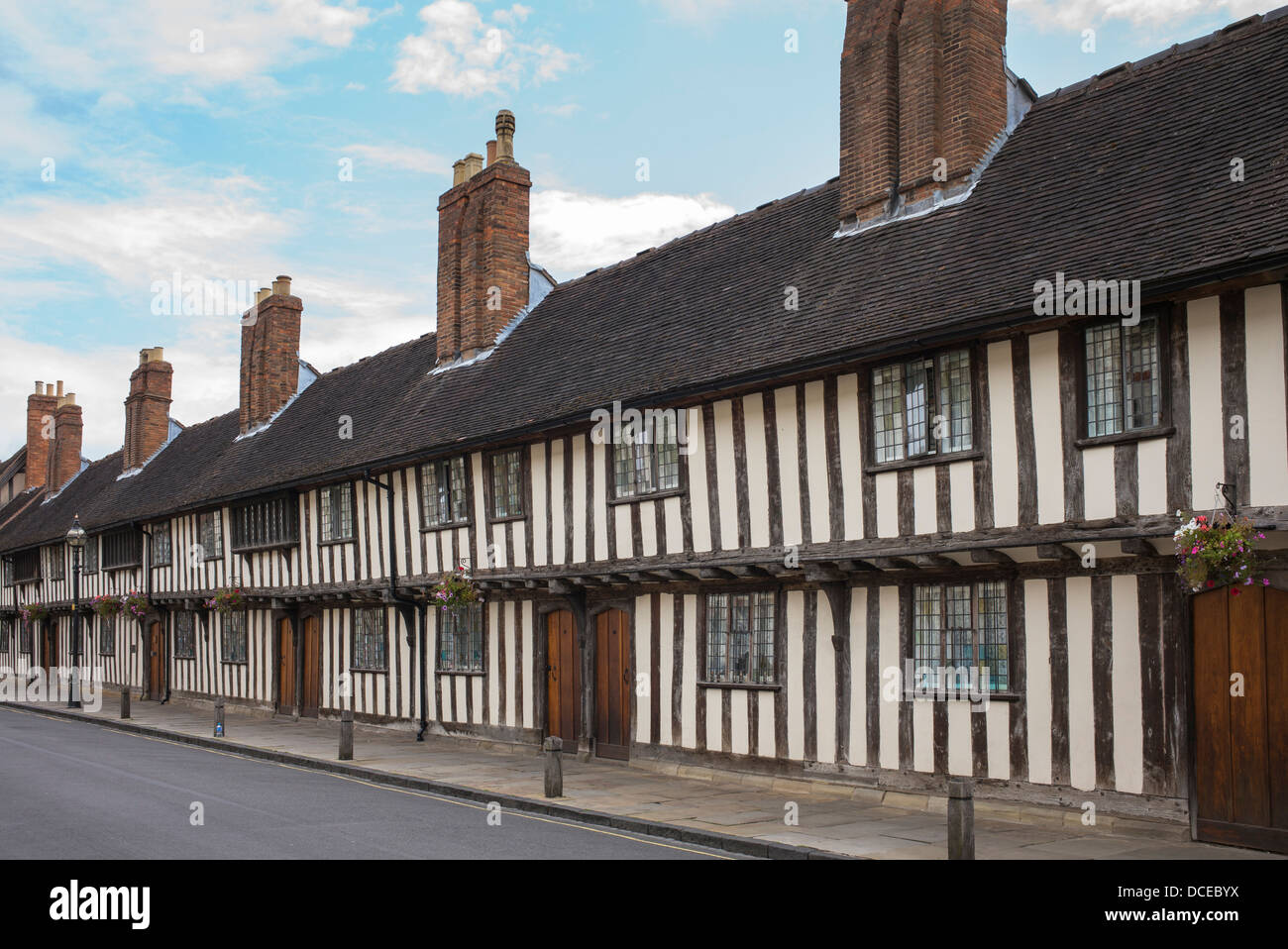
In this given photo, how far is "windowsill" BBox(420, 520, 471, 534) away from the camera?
61.4 feet

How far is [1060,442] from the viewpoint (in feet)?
34.8

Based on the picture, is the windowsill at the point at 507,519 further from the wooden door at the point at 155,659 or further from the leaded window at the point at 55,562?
the leaded window at the point at 55,562

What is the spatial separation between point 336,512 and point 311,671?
377cm

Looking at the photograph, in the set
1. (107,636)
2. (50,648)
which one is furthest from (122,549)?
(50,648)

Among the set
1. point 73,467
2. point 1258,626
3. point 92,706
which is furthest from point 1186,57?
point 73,467

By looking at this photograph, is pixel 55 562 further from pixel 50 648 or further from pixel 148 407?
pixel 148 407

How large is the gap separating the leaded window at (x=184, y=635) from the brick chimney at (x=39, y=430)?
66.4ft

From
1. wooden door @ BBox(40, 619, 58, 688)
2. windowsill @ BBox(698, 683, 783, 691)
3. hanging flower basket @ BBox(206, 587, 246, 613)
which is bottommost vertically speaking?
wooden door @ BBox(40, 619, 58, 688)

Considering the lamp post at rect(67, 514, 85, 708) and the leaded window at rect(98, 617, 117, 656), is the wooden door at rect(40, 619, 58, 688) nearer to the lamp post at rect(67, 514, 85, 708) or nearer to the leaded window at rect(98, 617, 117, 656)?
the lamp post at rect(67, 514, 85, 708)

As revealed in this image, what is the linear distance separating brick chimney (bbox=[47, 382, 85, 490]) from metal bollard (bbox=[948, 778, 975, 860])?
44.1 meters

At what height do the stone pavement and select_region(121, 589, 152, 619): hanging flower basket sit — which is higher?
select_region(121, 589, 152, 619): hanging flower basket

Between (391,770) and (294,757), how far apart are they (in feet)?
8.66

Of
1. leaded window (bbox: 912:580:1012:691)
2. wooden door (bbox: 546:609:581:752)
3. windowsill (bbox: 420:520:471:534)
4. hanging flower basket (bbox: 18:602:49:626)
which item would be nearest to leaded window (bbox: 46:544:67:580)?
hanging flower basket (bbox: 18:602:49:626)

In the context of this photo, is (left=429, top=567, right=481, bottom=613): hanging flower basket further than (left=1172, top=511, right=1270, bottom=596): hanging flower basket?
Yes
